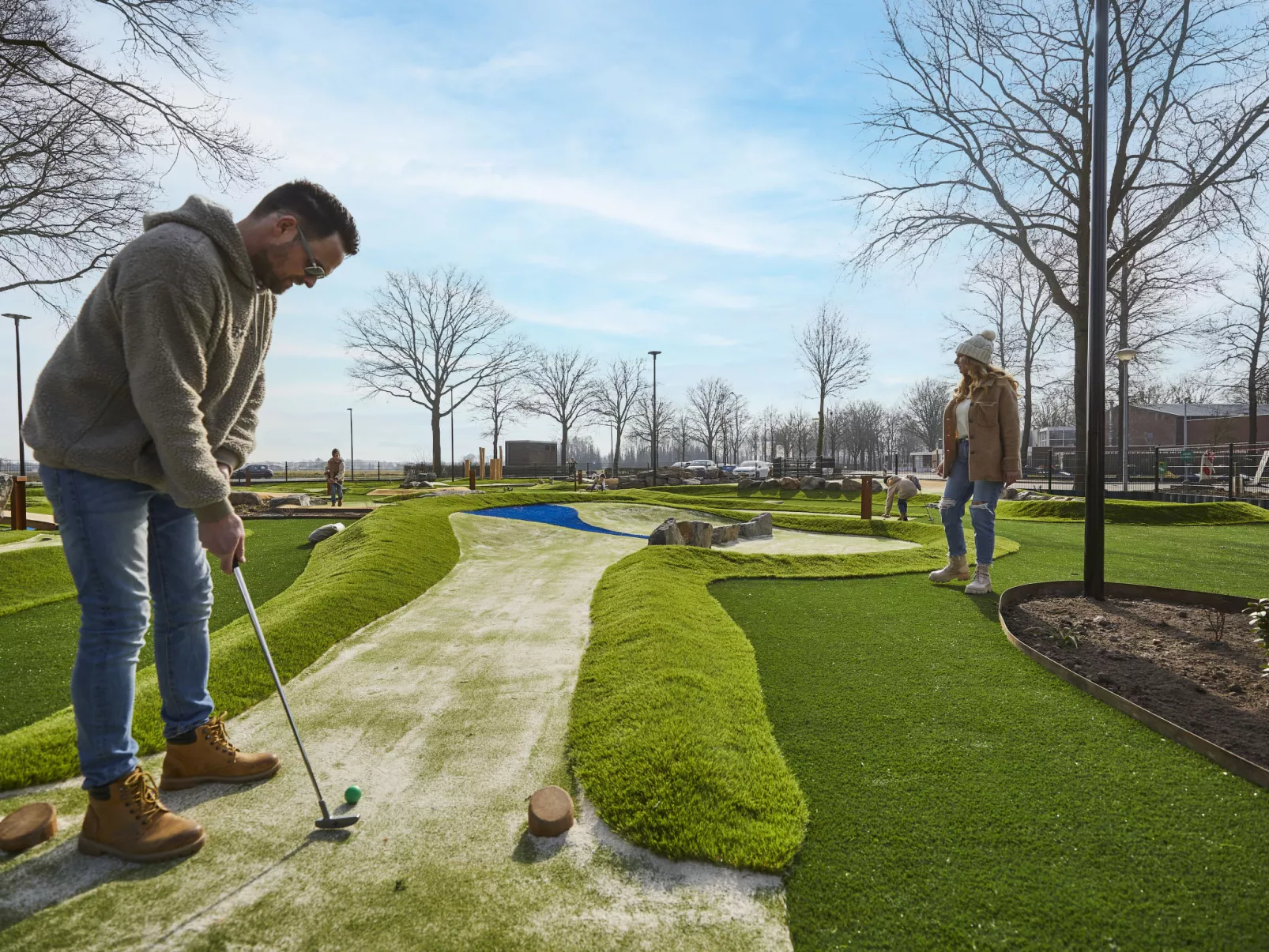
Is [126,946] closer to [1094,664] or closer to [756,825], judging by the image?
[756,825]

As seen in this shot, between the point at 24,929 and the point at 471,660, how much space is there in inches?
84.2

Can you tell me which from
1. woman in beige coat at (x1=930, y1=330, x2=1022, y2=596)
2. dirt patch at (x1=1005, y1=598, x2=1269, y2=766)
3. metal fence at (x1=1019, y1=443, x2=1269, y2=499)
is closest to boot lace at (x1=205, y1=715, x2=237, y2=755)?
dirt patch at (x1=1005, y1=598, x2=1269, y2=766)

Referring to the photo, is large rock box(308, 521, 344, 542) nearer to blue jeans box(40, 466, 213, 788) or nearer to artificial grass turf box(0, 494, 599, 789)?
artificial grass turf box(0, 494, 599, 789)

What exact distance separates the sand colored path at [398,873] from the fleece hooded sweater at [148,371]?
0.94m

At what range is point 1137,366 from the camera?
29828 millimetres

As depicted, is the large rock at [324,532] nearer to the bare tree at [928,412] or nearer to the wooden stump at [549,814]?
the wooden stump at [549,814]

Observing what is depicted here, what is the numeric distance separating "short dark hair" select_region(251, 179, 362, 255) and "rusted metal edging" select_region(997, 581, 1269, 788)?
11.4ft

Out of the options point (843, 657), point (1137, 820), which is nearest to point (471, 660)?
point (843, 657)

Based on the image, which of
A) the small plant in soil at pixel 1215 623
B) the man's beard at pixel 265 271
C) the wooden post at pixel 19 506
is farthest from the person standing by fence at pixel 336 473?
the small plant in soil at pixel 1215 623

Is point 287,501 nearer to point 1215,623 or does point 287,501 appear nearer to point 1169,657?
point 1169,657

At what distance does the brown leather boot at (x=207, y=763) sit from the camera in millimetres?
2057

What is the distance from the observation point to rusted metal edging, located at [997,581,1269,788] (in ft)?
6.99

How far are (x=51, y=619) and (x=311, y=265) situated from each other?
4746 mm

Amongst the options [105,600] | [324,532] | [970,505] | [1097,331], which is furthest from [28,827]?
[324,532]
